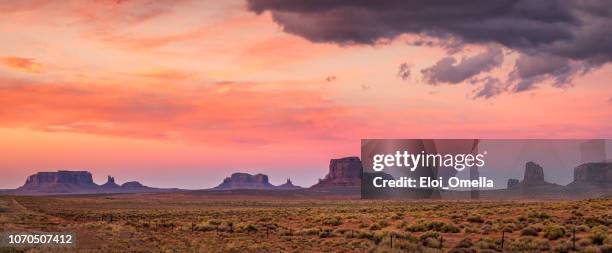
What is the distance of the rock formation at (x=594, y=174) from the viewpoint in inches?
7200

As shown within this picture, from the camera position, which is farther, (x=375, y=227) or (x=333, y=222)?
(x=333, y=222)

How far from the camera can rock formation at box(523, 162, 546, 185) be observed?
182 m

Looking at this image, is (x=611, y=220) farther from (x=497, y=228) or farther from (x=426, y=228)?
(x=426, y=228)

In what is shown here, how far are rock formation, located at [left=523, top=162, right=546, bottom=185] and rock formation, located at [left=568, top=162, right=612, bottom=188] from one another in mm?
10106

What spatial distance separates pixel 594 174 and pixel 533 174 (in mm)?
23361

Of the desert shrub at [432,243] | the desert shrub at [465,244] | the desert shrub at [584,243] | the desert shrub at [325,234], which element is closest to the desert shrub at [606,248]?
the desert shrub at [584,243]

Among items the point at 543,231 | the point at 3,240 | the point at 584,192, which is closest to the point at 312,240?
the point at 543,231

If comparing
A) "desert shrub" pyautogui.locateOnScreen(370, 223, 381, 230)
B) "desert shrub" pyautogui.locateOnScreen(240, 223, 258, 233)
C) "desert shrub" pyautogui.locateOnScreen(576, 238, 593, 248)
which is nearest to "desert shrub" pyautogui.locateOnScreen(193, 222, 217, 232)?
"desert shrub" pyautogui.locateOnScreen(240, 223, 258, 233)

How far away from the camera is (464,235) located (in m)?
34.9

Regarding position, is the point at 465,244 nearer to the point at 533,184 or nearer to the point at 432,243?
the point at 432,243

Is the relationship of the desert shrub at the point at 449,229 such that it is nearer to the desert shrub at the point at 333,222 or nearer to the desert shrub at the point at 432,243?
the desert shrub at the point at 432,243

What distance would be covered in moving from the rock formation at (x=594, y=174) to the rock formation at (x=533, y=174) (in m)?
10.1

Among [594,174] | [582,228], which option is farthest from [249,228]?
[594,174]

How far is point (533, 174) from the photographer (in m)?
183
